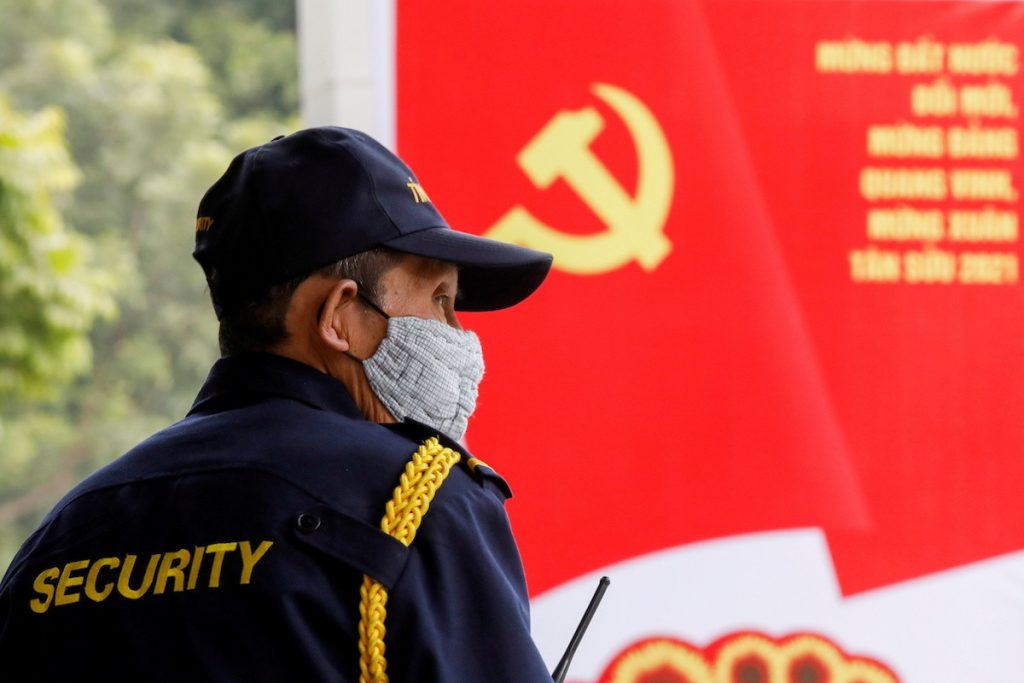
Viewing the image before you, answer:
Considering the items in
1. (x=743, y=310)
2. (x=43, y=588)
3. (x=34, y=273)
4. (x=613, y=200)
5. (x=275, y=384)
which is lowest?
(x=43, y=588)

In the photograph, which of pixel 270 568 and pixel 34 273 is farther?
pixel 34 273

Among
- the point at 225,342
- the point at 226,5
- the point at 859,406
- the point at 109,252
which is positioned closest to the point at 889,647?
the point at 859,406

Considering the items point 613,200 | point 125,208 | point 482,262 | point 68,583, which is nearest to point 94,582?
point 68,583

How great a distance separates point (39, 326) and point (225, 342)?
7.95 m

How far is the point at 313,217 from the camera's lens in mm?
1274

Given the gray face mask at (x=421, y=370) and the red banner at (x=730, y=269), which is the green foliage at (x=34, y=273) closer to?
the red banner at (x=730, y=269)

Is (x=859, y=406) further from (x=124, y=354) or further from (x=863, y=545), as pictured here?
(x=124, y=354)

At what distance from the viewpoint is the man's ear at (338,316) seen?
1.29 meters

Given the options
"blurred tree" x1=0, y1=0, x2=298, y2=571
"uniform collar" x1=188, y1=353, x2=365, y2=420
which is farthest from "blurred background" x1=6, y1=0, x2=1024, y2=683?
"blurred tree" x1=0, y1=0, x2=298, y2=571

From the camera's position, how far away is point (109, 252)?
53.9ft

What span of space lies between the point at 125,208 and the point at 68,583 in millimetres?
17050

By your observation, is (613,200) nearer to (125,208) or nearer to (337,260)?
(337,260)

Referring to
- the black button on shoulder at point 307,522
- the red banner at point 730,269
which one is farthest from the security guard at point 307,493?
the red banner at point 730,269

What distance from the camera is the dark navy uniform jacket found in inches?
44.8
